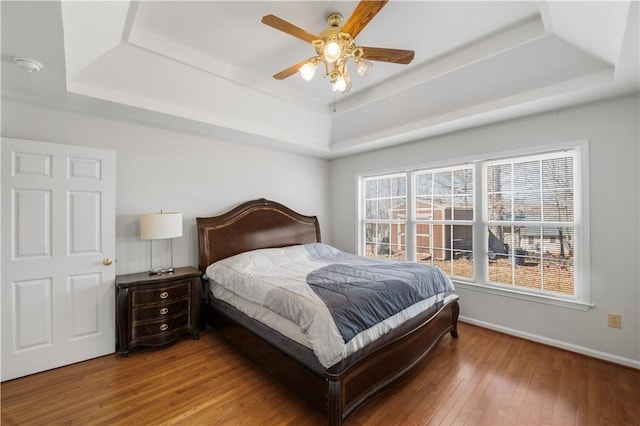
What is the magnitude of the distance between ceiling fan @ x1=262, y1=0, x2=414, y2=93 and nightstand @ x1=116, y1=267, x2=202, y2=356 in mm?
2415

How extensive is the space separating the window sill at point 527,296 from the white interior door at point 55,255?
406 centimetres

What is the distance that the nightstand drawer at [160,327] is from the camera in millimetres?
2656

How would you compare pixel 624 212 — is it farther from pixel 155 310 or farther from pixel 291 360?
pixel 155 310

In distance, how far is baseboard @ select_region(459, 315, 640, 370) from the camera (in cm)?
245

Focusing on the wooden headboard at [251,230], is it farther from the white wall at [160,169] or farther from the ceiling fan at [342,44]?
the ceiling fan at [342,44]

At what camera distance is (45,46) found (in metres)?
1.75

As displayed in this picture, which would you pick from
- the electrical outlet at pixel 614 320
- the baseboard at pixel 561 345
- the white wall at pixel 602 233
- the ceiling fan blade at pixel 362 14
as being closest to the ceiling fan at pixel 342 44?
the ceiling fan blade at pixel 362 14

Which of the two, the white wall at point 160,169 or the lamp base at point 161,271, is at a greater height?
the white wall at point 160,169

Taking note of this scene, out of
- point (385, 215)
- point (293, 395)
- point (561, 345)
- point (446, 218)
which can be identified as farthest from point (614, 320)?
point (293, 395)

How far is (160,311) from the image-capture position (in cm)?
277

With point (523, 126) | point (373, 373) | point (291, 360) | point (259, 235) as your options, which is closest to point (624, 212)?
point (523, 126)

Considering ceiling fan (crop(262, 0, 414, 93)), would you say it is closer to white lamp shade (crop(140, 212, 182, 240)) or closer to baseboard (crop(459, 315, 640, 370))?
white lamp shade (crop(140, 212, 182, 240))

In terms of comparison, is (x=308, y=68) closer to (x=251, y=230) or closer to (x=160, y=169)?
(x=160, y=169)

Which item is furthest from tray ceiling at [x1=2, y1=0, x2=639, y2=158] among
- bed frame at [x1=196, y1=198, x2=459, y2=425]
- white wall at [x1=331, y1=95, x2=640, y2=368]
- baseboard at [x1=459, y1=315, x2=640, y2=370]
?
baseboard at [x1=459, y1=315, x2=640, y2=370]
